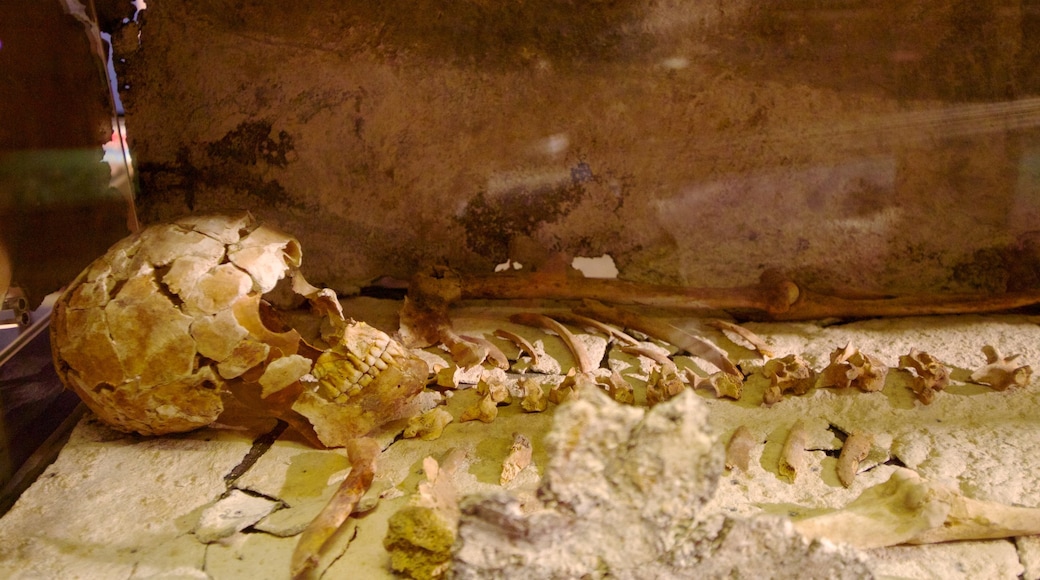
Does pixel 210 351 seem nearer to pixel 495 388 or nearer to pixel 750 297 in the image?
pixel 495 388

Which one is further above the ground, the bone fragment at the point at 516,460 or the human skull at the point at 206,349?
the human skull at the point at 206,349

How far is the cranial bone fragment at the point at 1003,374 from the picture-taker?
2.52 m

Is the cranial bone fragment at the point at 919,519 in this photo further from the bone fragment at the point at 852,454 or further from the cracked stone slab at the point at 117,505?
the cracked stone slab at the point at 117,505

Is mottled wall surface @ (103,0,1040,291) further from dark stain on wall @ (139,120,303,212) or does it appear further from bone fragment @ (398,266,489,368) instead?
bone fragment @ (398,266,489,368)

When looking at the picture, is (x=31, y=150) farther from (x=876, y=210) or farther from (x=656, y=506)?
(x=876, y=210)

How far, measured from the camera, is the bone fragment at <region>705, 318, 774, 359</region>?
282cm

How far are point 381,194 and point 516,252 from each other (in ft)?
2.22

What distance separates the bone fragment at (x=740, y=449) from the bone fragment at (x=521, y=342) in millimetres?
860

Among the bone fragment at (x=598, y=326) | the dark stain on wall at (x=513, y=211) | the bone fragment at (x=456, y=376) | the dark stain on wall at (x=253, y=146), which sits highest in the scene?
the dark stain on wall at (x=253, y=146)

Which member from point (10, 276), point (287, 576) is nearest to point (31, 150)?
point (10, 276)

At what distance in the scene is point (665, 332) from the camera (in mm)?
2969

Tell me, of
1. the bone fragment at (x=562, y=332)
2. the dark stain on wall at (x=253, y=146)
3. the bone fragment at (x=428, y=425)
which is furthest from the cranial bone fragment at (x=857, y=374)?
the dark stain on wall at (x=253, y=146)

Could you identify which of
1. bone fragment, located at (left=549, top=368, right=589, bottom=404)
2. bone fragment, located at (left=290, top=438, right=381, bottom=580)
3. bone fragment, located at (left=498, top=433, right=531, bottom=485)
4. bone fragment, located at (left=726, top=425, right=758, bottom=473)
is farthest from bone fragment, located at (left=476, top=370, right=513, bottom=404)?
bone fragment, located at (left=726, top=425, right=758, bottom=473)

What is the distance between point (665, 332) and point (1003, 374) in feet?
3.97
